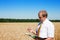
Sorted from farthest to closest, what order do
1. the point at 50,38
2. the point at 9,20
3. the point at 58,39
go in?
the point at 9,20, the point at 58,39, the point at 50,38

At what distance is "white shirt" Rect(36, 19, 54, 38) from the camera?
13.8 feet

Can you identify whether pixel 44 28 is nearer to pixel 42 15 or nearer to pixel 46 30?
pixel 46 30

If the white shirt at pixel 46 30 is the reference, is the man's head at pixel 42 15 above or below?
above

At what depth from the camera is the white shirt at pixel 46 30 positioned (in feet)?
13.8

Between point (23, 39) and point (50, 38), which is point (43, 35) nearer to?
point (50, 38)

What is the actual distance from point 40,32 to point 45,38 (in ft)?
0.54

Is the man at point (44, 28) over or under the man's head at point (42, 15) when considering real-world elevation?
under

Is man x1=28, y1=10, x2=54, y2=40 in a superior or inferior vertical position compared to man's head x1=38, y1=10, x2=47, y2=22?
inferior

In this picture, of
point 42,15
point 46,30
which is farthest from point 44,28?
point 42,15

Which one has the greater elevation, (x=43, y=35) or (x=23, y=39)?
(x=43, y=35)

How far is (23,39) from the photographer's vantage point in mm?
11344

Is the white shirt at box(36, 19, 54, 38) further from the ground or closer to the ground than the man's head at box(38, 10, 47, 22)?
closer to the ground

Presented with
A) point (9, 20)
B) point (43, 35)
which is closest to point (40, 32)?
point (43, 35)

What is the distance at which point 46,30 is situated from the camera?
4262 millimetres
